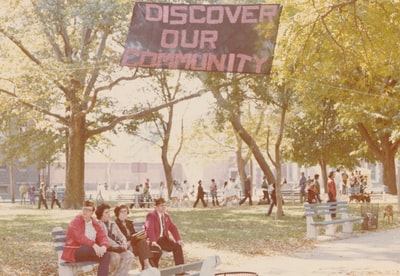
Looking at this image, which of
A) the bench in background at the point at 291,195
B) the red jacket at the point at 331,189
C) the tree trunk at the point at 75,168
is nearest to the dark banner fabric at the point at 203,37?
the red jacket at the point at 331,189

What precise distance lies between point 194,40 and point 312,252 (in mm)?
6787

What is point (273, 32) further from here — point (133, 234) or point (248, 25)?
point (133, 234)

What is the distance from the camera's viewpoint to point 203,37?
1042 cm

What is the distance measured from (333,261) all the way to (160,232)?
3.85 metres

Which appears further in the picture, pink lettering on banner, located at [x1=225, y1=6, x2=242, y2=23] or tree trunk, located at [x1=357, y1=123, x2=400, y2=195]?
tree trunk, located at [x1=357, y1=123, x2=400, y2=195]

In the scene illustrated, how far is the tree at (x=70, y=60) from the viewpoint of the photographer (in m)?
28.4

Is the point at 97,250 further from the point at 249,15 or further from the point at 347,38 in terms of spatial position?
the point at 347,38

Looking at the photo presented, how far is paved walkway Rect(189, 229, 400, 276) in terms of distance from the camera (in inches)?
481

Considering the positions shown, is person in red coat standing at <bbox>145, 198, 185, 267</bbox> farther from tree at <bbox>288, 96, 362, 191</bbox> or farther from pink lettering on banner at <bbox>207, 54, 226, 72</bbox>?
tree at <bbox>288, 96, 362, 191</bbox>

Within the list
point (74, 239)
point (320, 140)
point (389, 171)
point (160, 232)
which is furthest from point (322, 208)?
point (320, 140)

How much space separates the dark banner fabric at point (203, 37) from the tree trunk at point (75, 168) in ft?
82.8

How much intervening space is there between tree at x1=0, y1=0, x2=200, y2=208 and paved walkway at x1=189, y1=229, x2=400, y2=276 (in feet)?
42.9

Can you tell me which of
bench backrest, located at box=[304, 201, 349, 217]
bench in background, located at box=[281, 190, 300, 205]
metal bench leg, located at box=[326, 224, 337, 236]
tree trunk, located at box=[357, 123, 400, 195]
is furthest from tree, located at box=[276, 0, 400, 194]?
tree trunk, located at box=[357, 123, 400, 195]

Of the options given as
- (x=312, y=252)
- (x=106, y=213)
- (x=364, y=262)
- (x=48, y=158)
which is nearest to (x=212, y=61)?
(x=106, y=213)
